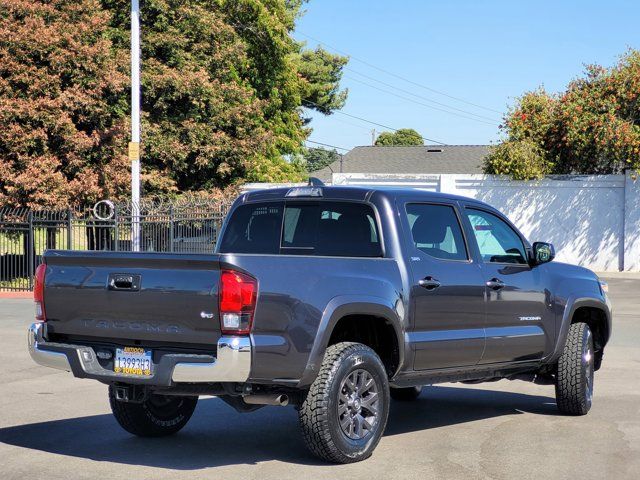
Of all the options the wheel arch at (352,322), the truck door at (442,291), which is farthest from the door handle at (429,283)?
the wheel arch at (352,322)

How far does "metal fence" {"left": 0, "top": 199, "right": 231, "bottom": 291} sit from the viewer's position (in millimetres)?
25953

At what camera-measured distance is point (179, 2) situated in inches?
1275

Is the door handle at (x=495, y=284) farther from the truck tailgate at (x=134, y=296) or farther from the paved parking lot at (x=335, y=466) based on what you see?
the truck tailgate at (x=134, y=296)

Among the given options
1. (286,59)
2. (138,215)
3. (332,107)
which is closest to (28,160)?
(138,215)

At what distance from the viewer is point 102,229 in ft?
95.9

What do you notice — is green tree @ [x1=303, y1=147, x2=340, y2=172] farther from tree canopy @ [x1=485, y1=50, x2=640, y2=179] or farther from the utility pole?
the utility pole

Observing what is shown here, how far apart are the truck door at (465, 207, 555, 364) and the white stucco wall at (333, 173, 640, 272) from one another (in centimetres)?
2199

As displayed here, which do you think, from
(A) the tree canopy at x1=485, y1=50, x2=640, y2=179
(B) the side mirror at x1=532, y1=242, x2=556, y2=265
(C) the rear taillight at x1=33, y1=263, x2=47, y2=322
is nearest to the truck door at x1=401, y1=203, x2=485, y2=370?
(B) the side mirror at x1=532, y1=242, x2=556, y2=265

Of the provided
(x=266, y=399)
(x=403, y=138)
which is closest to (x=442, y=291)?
(x=266, y=399)

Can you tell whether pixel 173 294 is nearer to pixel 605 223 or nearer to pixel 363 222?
pixel 363 222

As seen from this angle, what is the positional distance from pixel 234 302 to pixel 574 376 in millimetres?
4102

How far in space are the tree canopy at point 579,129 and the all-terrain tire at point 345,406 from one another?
950 inches

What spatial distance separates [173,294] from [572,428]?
3.97 metres

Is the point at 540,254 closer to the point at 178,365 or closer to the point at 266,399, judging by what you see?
the point at 266,399
